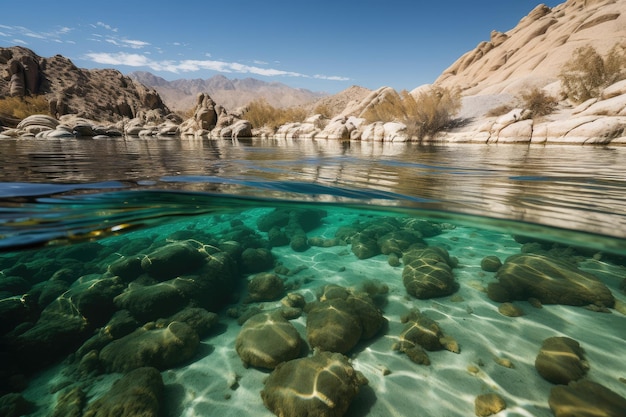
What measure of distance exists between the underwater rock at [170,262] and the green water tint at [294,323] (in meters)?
0.03

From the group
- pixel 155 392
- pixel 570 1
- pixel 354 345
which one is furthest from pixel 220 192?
pixel 570 1

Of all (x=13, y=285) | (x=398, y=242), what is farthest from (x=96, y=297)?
(x=398, y=242)

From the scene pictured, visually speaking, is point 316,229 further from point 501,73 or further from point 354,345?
point 501,73

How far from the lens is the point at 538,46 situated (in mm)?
42562

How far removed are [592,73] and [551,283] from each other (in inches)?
913

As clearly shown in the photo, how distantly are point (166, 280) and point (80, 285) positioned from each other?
116cm

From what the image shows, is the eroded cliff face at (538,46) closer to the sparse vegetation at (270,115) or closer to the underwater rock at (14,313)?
the sparse vegetation at (270,115)

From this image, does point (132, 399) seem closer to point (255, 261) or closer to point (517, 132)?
point (255, 261)

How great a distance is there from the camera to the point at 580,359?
273 cm

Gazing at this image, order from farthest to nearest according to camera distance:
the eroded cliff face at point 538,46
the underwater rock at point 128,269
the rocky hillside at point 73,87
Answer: the rocky hillside at point 73,87 → the eroded cliff face at point 538,46 → the underwater rock at point 128,269

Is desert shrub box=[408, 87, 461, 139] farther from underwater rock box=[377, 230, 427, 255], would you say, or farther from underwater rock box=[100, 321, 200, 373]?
underwater rock box=[100, 321, 200, 373]

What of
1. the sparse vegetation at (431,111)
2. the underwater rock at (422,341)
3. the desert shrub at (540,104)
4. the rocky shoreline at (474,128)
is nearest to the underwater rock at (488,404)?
the underwater rock at (422,341)

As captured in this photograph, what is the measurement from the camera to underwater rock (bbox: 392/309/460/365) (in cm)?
297

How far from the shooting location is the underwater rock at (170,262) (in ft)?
15.1
